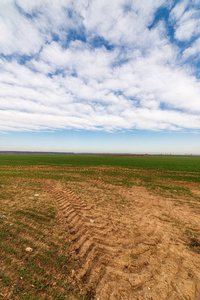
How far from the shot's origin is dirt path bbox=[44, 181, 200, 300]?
128 inches

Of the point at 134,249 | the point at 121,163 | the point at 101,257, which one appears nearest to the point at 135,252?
the point at 134,249

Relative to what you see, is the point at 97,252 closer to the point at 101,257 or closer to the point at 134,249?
the point at 101,257

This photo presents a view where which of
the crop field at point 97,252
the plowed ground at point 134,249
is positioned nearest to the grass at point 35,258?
the crop field at point 97,252

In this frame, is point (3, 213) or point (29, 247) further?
point (3, 213)

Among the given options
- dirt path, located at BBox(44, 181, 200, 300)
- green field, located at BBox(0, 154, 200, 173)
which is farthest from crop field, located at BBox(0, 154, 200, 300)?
green field, located at BBox(0, 154, 200, 173)

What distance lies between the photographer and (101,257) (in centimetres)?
415

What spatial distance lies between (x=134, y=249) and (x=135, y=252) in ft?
0.41

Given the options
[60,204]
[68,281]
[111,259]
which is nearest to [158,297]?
[111,259]

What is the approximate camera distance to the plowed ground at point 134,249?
327cm

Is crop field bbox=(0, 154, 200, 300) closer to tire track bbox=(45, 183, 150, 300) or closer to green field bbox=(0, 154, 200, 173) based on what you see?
tire track bbox=(45, 183, 150, 300)

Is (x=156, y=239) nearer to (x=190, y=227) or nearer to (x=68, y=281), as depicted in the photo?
(x=190, y=227)

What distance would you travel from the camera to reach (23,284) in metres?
3.12

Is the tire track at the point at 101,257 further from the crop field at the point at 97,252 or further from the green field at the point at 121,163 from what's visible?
the green field at the point at 121,163

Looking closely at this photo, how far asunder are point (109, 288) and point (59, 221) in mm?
3782
